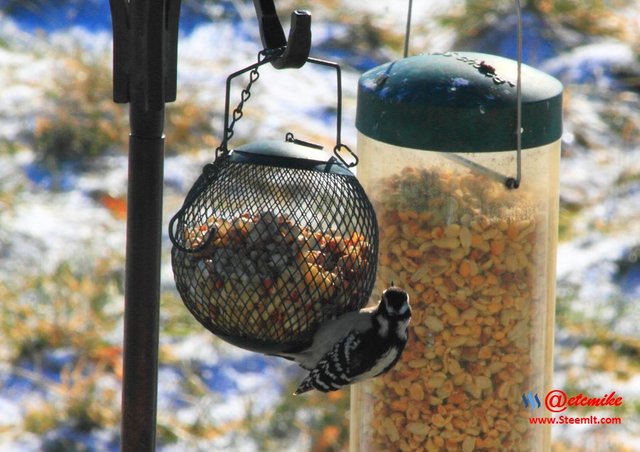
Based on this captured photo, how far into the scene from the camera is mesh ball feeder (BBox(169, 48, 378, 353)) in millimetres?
2547

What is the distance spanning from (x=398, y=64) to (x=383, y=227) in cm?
41

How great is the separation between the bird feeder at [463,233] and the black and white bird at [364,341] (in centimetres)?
25

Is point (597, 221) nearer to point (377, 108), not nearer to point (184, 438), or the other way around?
point (184, 438)

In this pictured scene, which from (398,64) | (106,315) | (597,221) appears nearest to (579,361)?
(597,221)

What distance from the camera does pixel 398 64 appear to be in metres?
2.87

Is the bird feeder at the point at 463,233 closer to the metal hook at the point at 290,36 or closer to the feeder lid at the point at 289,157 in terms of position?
the feeder lid at the point at 289,157

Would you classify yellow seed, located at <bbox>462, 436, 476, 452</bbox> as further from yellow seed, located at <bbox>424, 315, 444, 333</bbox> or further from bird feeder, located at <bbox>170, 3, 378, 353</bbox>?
bird feeder, located at <bbox>170, 3, 378, 353</bbox>

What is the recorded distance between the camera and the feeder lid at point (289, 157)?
247 cm

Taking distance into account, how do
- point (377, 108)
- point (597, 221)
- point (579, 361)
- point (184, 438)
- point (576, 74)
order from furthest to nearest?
point (576, 74) < point (597, 221) < point (579, 361) < point (184, 438) < point (377, 108)

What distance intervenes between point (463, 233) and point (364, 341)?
40cm

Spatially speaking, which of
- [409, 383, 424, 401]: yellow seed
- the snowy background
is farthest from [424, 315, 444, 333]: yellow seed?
the snowy background

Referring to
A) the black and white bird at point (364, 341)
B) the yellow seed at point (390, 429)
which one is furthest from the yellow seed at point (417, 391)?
the black and white bird at point (364, 341)

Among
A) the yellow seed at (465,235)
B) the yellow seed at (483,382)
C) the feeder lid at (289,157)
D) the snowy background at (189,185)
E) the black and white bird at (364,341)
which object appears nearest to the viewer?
the feeder lid at (289,157)

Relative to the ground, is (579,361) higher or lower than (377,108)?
lower
